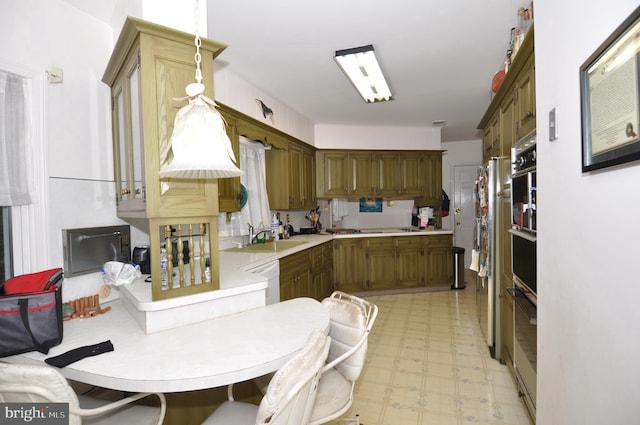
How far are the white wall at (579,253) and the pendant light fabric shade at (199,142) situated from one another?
1.21 m

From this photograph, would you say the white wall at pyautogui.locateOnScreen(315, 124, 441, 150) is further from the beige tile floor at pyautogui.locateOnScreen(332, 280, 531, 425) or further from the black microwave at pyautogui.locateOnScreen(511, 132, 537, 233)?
the black microwave at pyautogui.locateOnScreen(511, 132, 537, 233)

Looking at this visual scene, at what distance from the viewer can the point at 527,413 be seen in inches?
82.0

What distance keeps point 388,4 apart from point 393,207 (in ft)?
13.4

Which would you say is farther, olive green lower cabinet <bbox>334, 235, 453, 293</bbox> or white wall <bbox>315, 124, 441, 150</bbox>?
white wall <bbox>315, 124, 441, 150</bbox>

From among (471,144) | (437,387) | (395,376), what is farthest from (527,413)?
(471,144)

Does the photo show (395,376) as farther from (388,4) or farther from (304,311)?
(388,4)

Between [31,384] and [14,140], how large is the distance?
4.87 feet

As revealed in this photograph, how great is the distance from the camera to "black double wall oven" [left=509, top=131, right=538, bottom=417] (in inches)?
67.9

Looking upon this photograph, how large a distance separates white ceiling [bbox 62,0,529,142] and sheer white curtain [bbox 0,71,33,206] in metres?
0.67

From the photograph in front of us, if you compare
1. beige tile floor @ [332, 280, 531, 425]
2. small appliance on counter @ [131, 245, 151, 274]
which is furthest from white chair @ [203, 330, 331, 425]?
small appliance on counter @ [131, 245, 151, 274]

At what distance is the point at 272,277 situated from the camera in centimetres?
291

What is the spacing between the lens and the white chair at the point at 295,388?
94cm

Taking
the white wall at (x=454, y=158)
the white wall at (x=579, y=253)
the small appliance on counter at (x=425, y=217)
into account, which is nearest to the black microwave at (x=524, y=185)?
the white wall at (x=579, y=253)

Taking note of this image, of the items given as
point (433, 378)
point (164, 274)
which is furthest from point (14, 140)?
point (433, 378)
